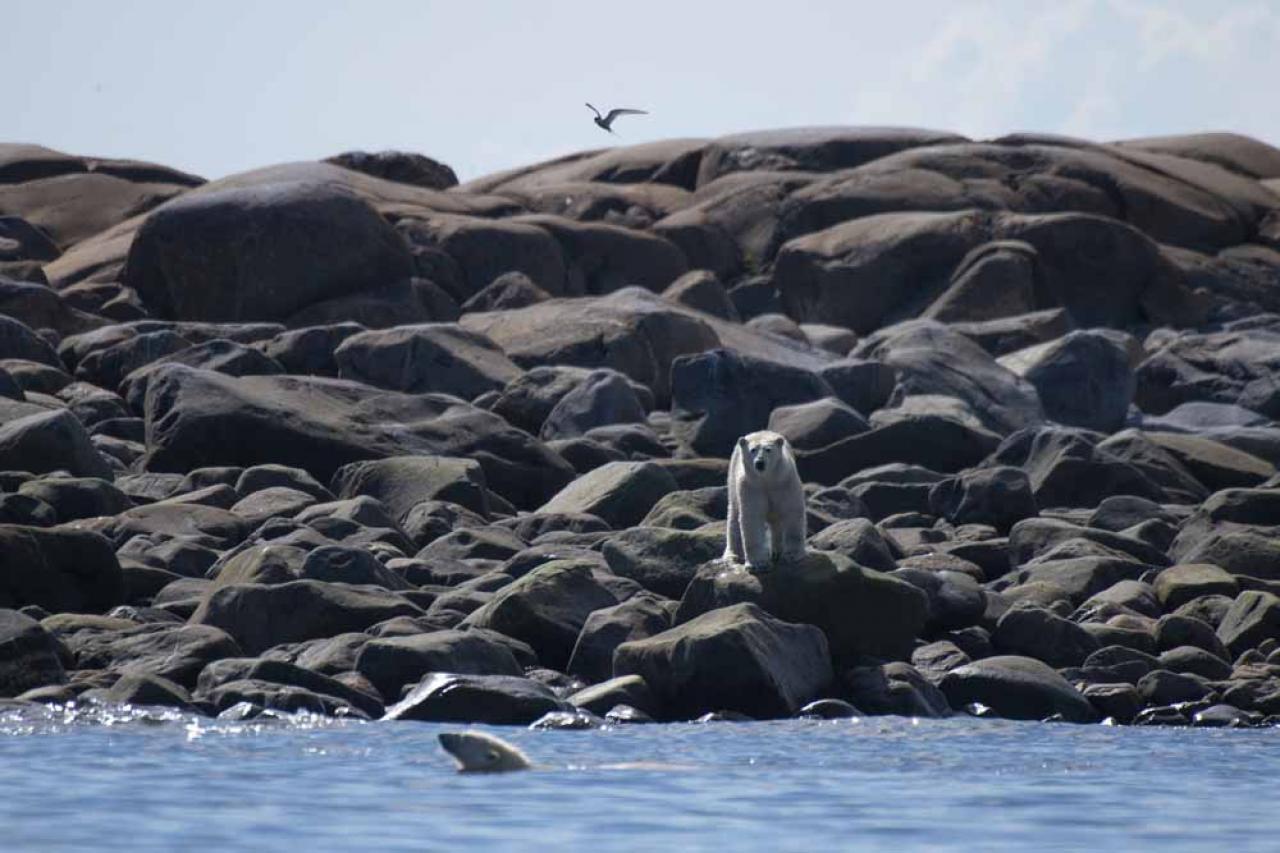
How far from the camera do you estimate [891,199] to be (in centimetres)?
4094

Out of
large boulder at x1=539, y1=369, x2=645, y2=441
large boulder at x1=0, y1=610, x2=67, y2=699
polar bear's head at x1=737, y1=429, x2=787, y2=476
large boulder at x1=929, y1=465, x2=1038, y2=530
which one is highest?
polar bear's head at x1=737, y1=429, x2=787, y2=476

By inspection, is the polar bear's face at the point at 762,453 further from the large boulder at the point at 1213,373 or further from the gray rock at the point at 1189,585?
the large boulder at the point at 1213,373

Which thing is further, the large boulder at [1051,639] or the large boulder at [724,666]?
the large boulder at [1051,639]

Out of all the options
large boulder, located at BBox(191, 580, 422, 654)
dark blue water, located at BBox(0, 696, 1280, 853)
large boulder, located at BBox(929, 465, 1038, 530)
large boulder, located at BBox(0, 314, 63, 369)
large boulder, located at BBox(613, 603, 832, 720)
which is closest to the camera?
dark blue water, located at BBox(0, 696, 1280, 853)

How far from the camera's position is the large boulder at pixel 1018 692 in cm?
1470

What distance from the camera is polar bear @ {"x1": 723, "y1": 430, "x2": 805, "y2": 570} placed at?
49.9ft

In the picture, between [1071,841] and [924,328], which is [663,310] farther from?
[1071,841]

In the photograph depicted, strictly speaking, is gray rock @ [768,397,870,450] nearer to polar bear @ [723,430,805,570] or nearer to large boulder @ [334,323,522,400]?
large boulder @ [334,323,522,400]

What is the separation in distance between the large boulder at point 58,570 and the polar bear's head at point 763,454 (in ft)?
→ 15.8

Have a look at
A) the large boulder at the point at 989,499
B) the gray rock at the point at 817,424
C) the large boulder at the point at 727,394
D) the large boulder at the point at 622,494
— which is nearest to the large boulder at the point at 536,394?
the large boulder at the point at 727,394

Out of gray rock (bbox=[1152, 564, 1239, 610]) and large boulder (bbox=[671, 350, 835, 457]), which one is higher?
large boulder (bbox=[671, 350, 835, 457])

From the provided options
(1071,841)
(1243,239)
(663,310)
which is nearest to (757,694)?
(1071,841)

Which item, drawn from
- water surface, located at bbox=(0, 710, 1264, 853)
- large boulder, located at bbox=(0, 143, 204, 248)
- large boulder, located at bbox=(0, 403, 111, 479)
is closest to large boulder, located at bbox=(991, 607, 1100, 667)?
water surface, located at bbox=(0, 710, 1264, 853)

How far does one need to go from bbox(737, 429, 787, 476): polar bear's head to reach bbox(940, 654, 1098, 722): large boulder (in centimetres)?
186
